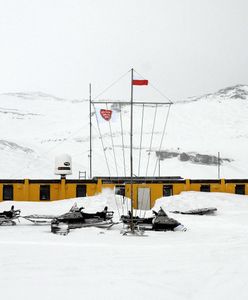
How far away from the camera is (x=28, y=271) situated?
9930 millimetres

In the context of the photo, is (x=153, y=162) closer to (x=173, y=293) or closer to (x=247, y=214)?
(x=247, y=214)

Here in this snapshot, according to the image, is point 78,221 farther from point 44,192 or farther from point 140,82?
point 44,192

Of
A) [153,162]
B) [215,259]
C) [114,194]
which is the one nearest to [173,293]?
[215,259]

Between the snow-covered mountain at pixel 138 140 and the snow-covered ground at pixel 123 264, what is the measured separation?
1705 centimetres

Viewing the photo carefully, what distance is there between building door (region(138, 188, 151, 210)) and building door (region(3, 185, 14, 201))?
33.3 ft

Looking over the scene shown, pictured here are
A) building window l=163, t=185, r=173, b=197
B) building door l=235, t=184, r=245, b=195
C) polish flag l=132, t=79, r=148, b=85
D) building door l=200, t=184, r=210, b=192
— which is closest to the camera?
polish flag l=132, t=79, r=148, b=85

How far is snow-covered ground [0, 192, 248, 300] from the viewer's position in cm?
835

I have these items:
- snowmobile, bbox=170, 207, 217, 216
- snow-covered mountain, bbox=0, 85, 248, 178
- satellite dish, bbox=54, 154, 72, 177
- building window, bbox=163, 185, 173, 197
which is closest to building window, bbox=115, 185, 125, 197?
building window, bbox=163, 185, 173, 197

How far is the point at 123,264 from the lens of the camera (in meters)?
10.8

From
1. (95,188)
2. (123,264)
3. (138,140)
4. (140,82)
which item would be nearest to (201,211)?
(95,188)

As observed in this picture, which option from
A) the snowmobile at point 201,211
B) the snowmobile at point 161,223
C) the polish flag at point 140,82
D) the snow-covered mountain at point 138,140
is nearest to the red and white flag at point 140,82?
the polish flag at point 140,82

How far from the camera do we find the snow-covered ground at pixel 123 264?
8.35 meters

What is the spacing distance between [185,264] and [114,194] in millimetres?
18104

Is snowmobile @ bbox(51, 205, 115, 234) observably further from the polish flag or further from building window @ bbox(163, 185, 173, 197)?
building window @ bbox(163, 185, 173, 197)
